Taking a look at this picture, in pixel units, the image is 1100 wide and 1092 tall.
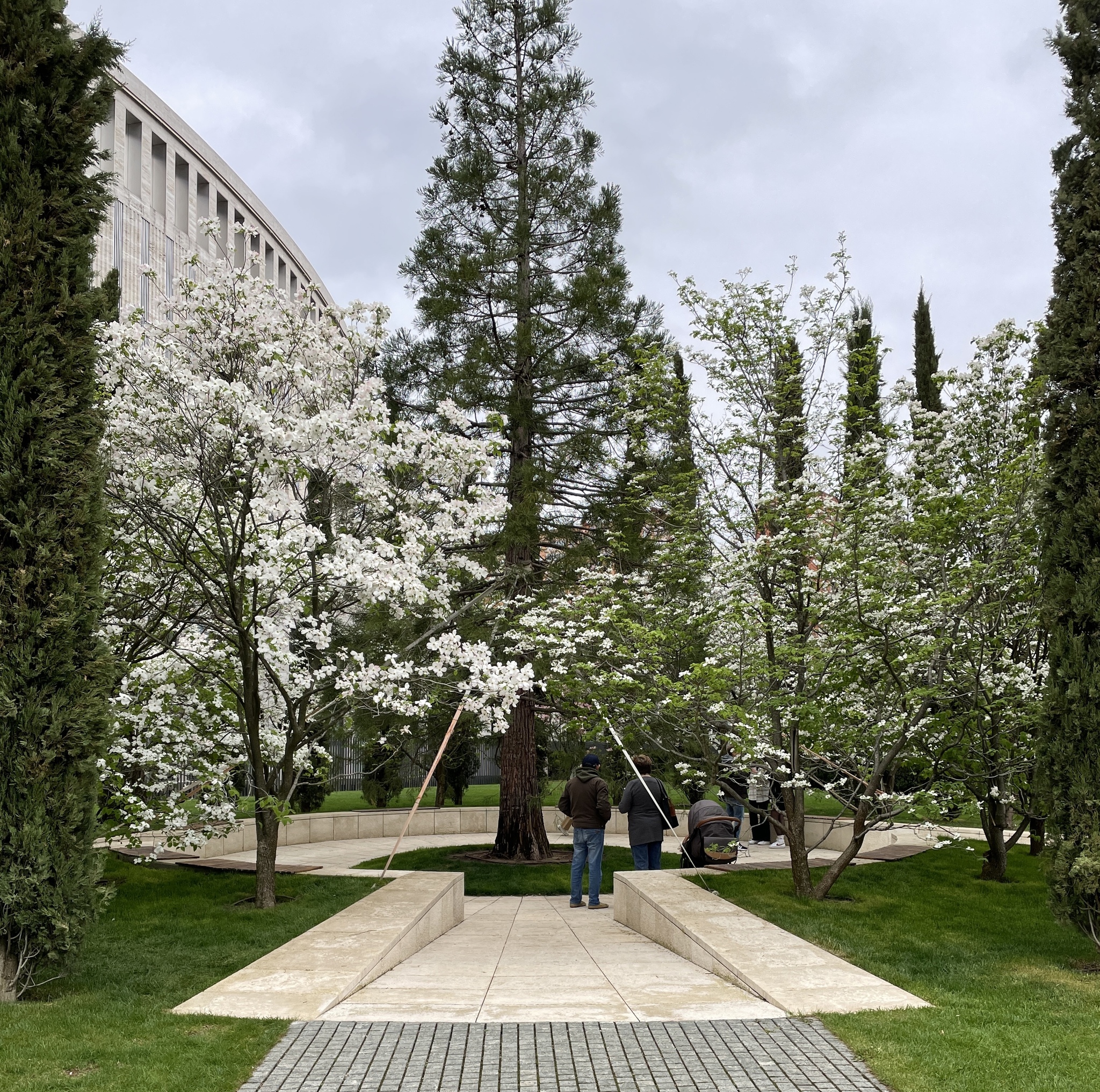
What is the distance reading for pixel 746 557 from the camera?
976 centimetres

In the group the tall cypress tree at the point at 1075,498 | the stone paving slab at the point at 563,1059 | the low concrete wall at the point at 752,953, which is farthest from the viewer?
the tall cypress tree at the point at 1075,498

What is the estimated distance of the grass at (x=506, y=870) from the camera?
13711 millimetres

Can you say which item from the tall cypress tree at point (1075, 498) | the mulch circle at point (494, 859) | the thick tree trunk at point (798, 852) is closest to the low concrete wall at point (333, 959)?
the thick tree trunk at point (798, 852)

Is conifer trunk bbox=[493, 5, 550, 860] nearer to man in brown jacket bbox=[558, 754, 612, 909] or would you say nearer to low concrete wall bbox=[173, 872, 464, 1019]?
man in brown jacket bbox=[558, 754, 612, 909]

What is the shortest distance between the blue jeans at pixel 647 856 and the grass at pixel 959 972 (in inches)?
42.9

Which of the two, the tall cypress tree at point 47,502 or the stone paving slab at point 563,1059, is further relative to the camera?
the tall cypress tree at point 47,502

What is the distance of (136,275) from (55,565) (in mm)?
35629

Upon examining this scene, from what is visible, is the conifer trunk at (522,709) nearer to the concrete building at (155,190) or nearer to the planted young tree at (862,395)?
the planted young tree at (862,395)

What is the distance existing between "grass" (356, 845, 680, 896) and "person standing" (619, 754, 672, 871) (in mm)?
1580

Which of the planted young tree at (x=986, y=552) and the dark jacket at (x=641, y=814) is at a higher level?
the planted young tree at (x=986, y=552)

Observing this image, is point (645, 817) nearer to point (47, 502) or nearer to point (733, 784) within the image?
point (733, 784)

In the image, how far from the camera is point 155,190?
129 ft

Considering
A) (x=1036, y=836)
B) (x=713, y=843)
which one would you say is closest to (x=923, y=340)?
(x=1036, y=836)

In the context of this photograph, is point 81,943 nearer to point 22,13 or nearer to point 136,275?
point 22,13
